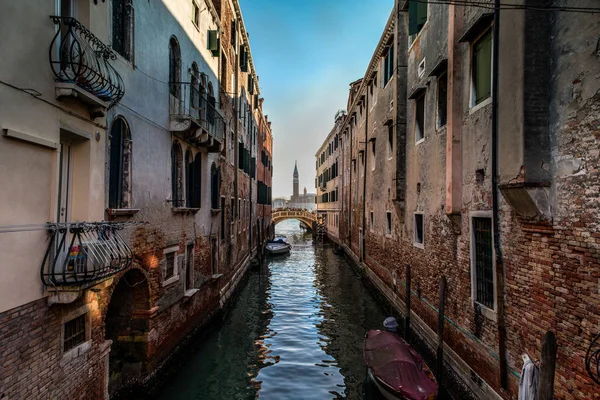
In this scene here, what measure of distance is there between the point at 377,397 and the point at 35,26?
7.87 m

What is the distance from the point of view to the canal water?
8.22m

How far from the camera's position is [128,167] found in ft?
21.2

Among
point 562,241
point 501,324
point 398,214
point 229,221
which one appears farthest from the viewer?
point 229,221

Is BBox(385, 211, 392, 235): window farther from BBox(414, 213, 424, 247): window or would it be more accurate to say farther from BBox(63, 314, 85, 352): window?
BBox(63, 314, 85, 352): window

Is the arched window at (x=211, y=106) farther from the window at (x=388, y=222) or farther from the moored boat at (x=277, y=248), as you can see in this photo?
the moored boat at (x=277, y=248)

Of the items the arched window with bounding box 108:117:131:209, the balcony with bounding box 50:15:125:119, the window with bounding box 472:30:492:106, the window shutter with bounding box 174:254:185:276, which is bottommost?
the window shutter with bounding box 174:254:185:276

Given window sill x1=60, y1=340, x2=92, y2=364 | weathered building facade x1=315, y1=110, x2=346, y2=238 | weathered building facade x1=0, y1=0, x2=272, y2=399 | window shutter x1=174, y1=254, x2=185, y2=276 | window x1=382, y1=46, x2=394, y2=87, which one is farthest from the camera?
weathered building facade x1=315, y1=110, x2=346, y2=238

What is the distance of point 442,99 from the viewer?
8.86 m

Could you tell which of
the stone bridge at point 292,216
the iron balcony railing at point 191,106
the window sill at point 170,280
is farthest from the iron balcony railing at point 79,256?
the stone bridge at point 292,216

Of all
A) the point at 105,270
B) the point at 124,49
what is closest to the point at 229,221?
the point at 124,49

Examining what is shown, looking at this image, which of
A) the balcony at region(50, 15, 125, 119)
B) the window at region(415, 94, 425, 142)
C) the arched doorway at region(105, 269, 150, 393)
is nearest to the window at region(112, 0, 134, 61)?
the balcony at region(50, 15, 125, 119)

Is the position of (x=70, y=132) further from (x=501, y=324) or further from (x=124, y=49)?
(x=501, y=324)

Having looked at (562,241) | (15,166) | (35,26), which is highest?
(35,26)

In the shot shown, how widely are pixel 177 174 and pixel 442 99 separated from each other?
21.7 ft
